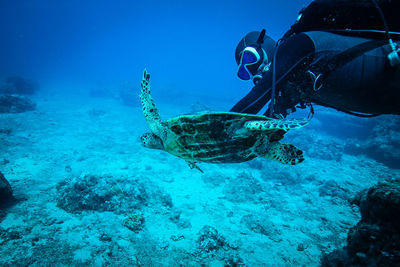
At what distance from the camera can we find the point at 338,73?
7.73 ft

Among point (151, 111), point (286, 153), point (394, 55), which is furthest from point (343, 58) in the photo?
point (151, 111)

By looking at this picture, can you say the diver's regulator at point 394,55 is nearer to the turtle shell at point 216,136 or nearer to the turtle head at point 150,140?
the turtle shell at point 216,136

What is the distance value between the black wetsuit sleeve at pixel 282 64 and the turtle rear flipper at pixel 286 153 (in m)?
0.68

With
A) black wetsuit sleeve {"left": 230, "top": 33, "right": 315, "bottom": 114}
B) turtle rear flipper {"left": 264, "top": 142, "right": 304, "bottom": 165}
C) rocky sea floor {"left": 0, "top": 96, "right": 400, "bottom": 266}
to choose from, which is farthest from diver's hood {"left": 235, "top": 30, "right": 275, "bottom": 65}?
rocky sea floor {"left": 0, "top": 96, "right": 400, "bottom": 266}

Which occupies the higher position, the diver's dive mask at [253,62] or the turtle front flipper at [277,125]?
the diver's dive mask at [253,62]

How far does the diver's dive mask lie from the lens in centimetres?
325

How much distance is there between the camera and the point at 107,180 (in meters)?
5.11

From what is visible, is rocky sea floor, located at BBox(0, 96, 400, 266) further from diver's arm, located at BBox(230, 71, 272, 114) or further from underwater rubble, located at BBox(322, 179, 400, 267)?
diver's arm, located at BBox(230, 71, 272, 114)

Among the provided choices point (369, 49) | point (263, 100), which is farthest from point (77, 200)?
point (369, 49)

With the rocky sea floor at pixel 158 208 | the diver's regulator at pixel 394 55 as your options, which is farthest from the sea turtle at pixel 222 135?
the rocky sea floor at pixel 158 208

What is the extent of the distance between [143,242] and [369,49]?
5.13 metres

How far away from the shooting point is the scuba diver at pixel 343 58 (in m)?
2.15

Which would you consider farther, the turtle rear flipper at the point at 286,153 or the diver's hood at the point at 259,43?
the diver's hood at the point at 259,43

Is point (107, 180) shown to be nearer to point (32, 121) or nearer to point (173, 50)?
point (32, 121)
